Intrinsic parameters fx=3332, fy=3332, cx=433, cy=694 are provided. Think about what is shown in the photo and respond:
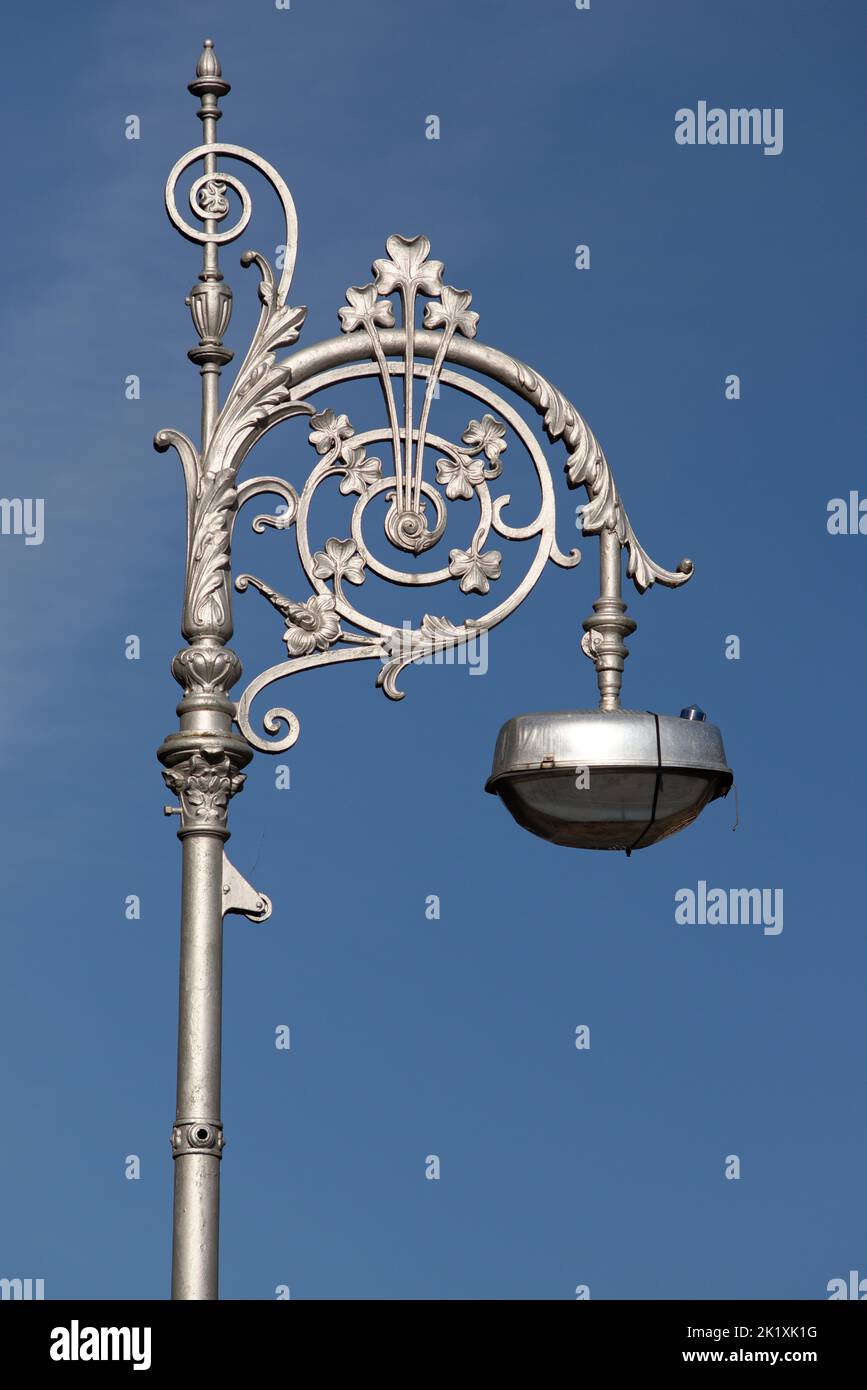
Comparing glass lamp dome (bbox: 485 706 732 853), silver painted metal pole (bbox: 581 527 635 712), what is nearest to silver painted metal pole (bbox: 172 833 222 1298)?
glass lamp dome (bbox: 485 706 732 853)

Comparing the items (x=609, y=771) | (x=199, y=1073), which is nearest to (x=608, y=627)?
(x=609, y=771)

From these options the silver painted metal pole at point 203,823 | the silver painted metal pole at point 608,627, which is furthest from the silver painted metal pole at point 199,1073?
the silver painted metal pole at point 608,627

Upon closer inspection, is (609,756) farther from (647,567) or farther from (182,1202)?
(182,1202)

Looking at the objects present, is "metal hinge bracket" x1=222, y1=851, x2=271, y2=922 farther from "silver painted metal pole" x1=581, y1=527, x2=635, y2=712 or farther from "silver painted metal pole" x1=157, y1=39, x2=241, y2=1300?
"silver painted metal pole" x1=581, y1=527, x2=635, y2=712

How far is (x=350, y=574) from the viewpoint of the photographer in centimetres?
1523

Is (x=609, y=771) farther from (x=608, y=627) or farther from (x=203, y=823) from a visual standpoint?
(x=203, y=823)

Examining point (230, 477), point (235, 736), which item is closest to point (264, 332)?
point (230, 477)

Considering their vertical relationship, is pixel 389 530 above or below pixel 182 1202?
above

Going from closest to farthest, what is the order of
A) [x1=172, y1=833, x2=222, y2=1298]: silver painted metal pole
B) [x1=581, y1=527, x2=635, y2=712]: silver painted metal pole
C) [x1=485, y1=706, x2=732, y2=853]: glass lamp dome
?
[x1=172, y1=833, x2=222, y2=1298]: silver painted metal pole → [x1=485, y1=706, x2=732, y2=853]: glass lamp dome → [x1=581, y1=527, x2=635, y2=712]: silver painted metal pole

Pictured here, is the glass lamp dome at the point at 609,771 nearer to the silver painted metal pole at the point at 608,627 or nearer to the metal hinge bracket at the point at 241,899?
the silver painted metal pole at the point at 608,627

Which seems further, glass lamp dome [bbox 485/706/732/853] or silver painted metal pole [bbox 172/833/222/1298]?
A: glass lamp dome [bbox 485/706/732/853]

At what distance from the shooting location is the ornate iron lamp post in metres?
14.6
